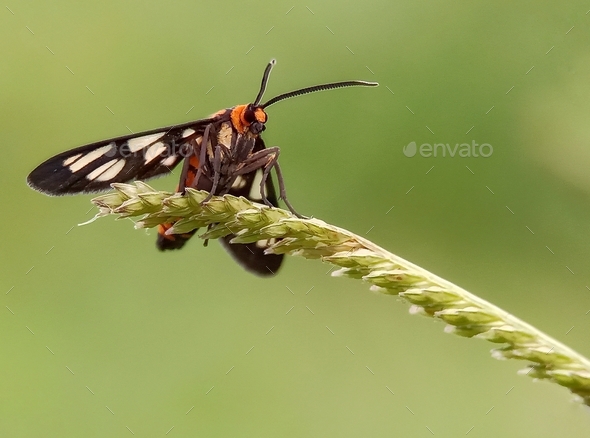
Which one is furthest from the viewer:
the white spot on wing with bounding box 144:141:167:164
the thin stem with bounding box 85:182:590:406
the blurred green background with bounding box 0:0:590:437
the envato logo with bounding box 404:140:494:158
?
the envato logo with bounding box 404:140:494:158

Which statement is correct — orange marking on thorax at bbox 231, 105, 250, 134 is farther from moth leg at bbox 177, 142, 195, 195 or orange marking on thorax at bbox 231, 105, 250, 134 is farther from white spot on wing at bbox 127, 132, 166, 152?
white spot on wing at bbox 127, 132, 166, 152

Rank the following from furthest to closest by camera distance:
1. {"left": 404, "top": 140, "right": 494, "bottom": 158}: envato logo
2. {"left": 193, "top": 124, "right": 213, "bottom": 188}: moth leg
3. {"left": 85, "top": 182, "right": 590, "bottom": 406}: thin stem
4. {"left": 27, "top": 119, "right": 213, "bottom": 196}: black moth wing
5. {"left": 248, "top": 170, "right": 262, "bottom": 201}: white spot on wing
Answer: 1. {"left": 404, "top": 140, "right": 494, "bottom": 158}: envato logo
2. {"left": 248, "top": 170, "right": 262, "bottom": 201}: white spot on wing
3. {"left": 193, "top": 124, "right": 213, "bottom": 188}: moth leg
4. {"left": 27, "top": 119, "right": 213, "bottom": 196}: black moth wing
5. {"left": 85, "top": 182, "right": 590, "bottom": 406}: thin stem

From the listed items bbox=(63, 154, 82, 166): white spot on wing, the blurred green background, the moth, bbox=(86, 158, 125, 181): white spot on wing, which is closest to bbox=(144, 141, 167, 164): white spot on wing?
the moth

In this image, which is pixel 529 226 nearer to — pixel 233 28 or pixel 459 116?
pixel 459 116

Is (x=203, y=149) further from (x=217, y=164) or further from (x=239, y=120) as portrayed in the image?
(x=239, y=120)

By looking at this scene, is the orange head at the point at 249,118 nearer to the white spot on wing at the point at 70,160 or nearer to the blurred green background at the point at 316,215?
the white spot on wing at the point at 70,160

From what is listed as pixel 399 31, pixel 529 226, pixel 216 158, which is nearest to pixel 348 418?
pixel 529 226

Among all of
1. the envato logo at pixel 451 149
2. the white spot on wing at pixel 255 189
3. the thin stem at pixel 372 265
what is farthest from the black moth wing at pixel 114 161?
the envato logo at pixel 451 149
